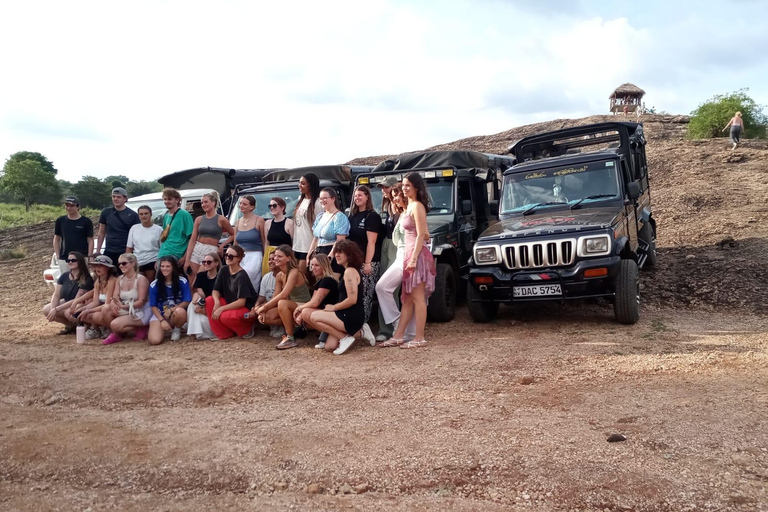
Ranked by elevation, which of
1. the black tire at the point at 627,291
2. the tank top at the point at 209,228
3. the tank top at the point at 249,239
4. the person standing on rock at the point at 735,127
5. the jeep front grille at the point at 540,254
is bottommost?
the black tire at the point at 627,291

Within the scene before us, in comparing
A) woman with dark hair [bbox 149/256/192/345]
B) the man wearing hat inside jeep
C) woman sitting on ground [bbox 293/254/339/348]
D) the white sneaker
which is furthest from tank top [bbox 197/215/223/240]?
the white sneaker

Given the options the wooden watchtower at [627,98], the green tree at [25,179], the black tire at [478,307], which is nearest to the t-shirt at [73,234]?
the black tire at [478,307]

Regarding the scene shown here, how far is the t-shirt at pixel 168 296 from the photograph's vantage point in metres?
7.49

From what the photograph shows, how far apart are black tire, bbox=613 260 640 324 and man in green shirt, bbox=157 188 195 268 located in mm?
5418

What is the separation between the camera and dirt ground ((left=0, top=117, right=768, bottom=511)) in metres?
3.17

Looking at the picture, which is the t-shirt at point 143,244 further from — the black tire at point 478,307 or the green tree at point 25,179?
the green tree at point 25,179

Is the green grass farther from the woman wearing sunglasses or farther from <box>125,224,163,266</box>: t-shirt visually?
the woman wearing sunglasses

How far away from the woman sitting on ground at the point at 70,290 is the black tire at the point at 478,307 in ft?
16.0

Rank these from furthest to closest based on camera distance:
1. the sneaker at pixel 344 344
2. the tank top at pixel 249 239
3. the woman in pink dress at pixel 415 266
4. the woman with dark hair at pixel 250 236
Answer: the tank top at pixel 249 239 → the woman with dark hair at pixel 250 236 → the woman in pink dress at pixel 415 266 → the sneaker at pixel 344 344

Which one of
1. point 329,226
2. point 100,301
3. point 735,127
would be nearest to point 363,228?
point 329,226

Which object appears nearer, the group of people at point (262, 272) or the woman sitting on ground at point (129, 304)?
the group of people at point (262, 272)

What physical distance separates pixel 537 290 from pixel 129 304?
4.91 metres

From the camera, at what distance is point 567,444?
364cm

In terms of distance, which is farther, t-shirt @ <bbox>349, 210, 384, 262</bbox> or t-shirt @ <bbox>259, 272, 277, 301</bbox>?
t-shirt @ <bbox>259, 272, 277, 301</bbox>
